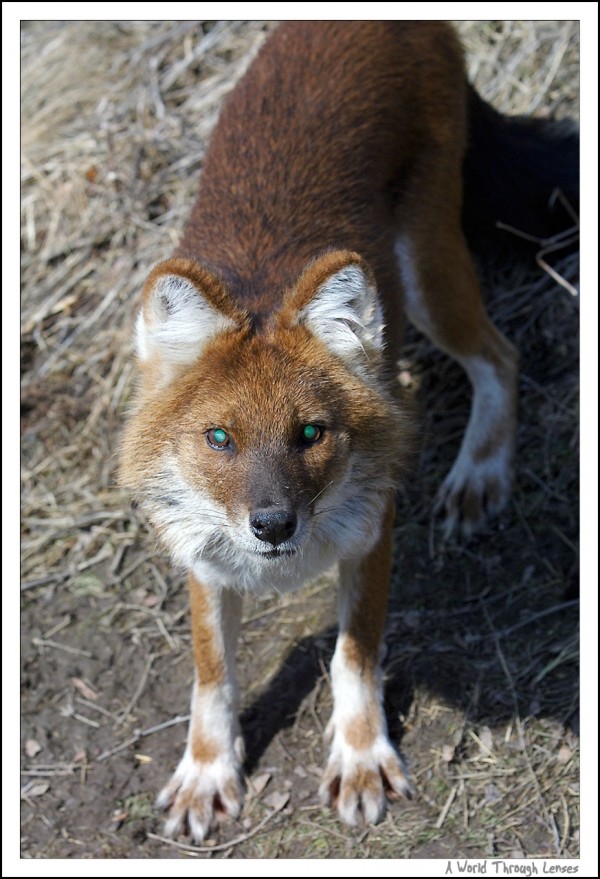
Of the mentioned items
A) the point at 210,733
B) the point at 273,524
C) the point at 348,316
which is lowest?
the point at 210,733

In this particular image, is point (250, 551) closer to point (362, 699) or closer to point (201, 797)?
point (362, 699)

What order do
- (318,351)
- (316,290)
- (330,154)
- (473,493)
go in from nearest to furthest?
1. (316,290)
2. (318,351)
3. (330,154)
4. (473,493)

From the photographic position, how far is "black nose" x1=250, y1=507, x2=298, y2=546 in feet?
11.7

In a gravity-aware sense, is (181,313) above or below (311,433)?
above

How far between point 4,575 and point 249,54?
3.92 meters

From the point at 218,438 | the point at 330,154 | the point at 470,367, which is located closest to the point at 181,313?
the point at 218,438

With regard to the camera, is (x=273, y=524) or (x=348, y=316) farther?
(x=348, y=316)

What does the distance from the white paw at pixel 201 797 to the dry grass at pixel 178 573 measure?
0.30ft

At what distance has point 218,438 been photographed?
3.80m

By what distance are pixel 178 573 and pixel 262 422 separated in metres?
2.22

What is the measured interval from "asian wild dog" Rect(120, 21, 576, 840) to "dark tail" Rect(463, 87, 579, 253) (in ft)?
0.06

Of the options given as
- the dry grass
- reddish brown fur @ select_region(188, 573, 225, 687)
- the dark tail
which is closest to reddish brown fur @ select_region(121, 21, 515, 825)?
reddish brown fur @ select_region(188, 573, 225, 687)

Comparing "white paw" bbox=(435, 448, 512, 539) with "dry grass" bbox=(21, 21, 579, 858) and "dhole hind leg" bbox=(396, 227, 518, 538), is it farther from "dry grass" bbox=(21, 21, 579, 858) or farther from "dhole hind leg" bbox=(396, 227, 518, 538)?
"dry grass" bbox=(21, 21, 579, 858)

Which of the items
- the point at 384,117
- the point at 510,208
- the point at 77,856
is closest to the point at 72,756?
the point at 77,856
